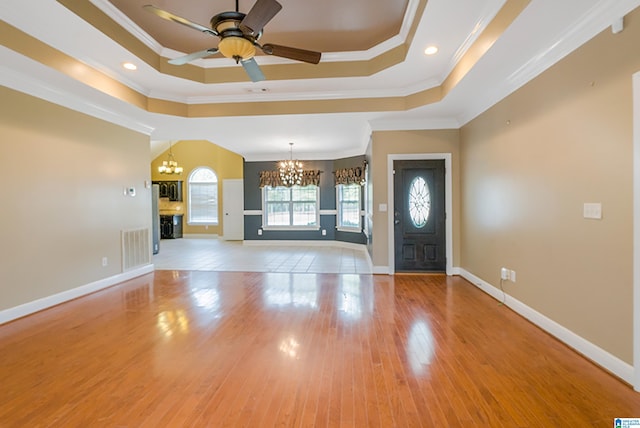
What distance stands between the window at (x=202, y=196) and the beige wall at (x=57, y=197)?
6621 mm

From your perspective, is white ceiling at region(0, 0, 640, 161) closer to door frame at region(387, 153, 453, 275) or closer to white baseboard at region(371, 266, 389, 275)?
door frame at region(387, 153, 453, 275)

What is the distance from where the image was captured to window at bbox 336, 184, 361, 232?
8.72 metres

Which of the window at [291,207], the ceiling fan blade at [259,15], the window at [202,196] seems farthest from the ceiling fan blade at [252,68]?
the window at [202,196]

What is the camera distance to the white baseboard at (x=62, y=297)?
11.4 ft

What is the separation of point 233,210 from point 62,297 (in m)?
7.04

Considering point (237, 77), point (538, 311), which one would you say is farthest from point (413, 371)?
point (237, 77)

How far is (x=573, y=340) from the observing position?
8.80 ft

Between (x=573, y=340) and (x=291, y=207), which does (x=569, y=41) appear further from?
(x=291, y=207)

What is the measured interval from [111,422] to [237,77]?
4118 mm

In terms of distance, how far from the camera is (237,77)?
14.6 feet

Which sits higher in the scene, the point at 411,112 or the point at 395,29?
the point at 395,29

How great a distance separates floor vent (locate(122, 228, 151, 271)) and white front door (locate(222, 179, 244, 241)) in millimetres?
5049

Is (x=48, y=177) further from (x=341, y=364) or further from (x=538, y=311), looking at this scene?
(x=538, y=311)

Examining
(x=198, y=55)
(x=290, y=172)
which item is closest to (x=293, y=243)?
(x=290, y=172)
